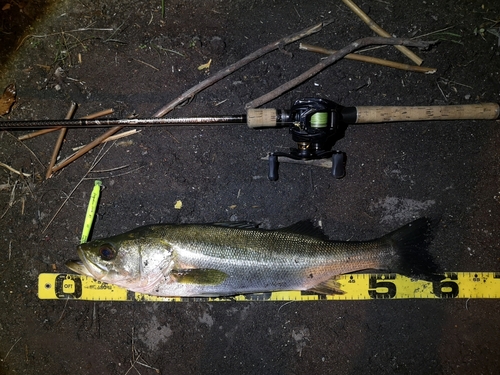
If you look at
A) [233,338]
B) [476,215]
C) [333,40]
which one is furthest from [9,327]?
[476,215]

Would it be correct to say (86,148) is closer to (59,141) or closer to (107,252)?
(59,141)

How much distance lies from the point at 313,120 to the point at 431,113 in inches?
47.0

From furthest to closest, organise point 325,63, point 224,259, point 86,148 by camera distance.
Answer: point 86,148 < point 325,63 < point 224,259

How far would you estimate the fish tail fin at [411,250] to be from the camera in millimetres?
3158

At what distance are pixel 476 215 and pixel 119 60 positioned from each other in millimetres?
3959

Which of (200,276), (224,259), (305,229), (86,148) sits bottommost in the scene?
(200,276)

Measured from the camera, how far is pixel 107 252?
3.05 metres

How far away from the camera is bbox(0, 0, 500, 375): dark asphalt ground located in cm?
353

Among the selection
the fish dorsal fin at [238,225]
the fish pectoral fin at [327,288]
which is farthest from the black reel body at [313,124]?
the fish pectoral fin at [327,288]

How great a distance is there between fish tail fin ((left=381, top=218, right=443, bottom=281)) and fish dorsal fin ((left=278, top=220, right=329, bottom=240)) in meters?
0.57

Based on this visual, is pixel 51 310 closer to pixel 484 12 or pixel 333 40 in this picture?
pixel 333 40

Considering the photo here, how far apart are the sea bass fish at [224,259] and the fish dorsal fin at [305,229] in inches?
2.4

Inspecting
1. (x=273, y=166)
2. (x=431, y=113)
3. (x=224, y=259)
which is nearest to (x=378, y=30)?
(x=431, y=113)

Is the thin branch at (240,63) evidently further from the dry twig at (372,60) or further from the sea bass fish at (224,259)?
the sea bass fish at (224,259)
